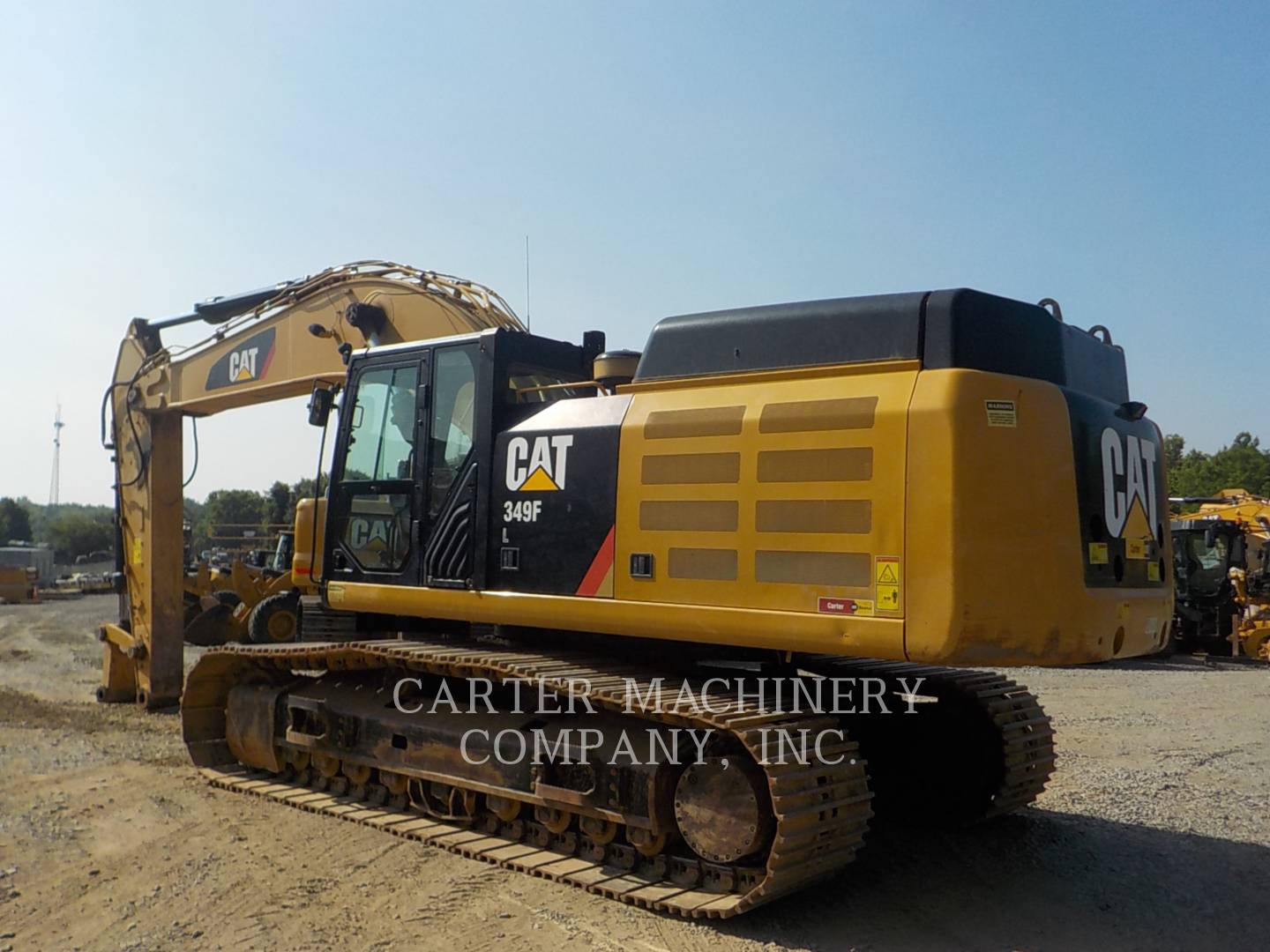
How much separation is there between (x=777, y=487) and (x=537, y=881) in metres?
2.33

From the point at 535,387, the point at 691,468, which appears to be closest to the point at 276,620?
the point at 535,387

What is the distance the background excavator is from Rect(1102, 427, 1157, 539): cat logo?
46.0 feet

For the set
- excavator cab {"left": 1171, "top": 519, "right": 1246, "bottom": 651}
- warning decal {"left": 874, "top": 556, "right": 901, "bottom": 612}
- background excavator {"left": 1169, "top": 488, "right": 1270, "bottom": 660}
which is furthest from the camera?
excavator cab {"left": 1171, "top": 519, "right": 1246, "bottom": 651}

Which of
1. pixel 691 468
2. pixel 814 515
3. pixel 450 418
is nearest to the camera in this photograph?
pixel 814 515

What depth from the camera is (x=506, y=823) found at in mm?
6039

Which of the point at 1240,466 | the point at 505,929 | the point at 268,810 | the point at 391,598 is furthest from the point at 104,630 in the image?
the point at 1240,466

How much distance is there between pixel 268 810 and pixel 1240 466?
51.7 metres

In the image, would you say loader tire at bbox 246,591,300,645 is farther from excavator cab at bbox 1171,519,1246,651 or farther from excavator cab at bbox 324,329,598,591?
excavator cab at bbox 1171,519,1246,651

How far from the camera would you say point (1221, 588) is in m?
18.4

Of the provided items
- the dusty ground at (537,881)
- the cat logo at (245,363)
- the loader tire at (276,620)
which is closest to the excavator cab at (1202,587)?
the dusty ground at (537,881)

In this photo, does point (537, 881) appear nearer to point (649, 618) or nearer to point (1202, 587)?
point (649, 618)

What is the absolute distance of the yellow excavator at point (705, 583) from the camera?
14.9 ft

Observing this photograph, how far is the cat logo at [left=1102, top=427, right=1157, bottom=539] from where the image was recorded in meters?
4.96

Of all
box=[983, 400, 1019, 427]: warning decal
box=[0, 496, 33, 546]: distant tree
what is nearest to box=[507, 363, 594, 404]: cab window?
box=[983, 400, 1019, 427]: warning decal
